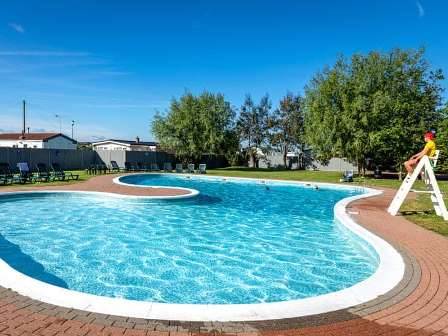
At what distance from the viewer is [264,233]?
10.2 meters

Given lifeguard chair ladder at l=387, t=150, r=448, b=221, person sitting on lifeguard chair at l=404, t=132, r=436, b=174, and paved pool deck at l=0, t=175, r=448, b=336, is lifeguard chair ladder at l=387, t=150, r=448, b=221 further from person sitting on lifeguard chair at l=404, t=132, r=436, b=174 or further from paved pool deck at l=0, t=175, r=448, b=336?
paved pool deck at l=0, t=175, r=448, b=336

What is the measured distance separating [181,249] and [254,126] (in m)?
38.3

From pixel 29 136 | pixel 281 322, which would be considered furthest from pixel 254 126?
pixel 281 322

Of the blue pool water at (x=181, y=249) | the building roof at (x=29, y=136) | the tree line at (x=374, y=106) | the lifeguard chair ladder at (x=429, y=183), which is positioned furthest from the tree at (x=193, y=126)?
the lifeguard chair ladder at (x=429, y=183)

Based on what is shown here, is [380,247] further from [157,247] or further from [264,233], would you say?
[157,247]

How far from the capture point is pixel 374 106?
23734mm

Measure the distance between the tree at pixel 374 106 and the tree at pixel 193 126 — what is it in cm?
1263

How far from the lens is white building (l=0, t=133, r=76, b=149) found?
46375 mm

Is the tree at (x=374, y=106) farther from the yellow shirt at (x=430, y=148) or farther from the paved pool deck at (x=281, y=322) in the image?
the paved pool deck at (x=281, y=322)

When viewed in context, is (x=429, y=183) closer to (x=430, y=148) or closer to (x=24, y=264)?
(x=430, y=148)

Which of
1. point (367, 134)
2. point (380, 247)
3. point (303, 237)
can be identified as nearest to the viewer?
point (380, 247)

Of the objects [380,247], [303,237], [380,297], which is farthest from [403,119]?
[380,297]

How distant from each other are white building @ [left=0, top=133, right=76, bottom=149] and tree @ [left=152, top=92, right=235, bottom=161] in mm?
19234

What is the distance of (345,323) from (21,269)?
241 inches
